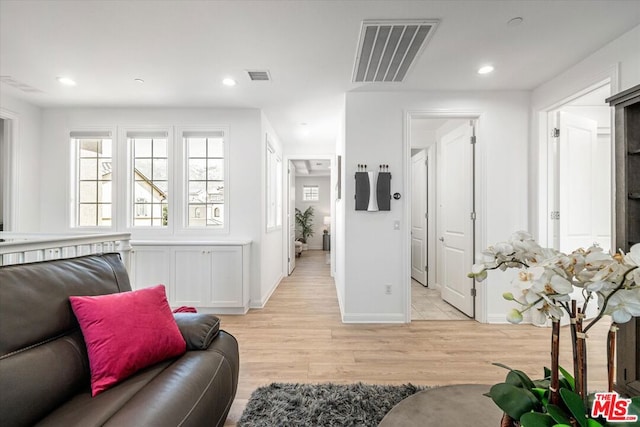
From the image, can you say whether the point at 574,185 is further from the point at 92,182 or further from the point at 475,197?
the point at 92,182

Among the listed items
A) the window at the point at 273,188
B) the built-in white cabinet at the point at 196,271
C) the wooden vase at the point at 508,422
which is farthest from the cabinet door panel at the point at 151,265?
the wooden vase at the point at 508,422

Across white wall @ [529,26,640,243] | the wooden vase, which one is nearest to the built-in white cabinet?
the wooden vase

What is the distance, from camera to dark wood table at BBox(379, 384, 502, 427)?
0.93 meters

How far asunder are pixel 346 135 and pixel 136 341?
8.94 ft

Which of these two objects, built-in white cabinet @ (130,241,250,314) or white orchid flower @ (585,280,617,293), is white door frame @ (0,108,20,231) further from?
white orchid flower @ (585,280,617,293)

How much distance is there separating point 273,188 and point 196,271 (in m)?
1.96

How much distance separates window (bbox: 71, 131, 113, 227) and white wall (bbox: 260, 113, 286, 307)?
204 centimetres

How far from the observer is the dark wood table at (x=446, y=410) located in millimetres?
934

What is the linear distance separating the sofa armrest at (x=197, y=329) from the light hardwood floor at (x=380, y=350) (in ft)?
1.75

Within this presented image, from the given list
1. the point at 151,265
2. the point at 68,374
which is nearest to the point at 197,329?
the point at 68,374

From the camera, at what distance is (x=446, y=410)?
1.00 m

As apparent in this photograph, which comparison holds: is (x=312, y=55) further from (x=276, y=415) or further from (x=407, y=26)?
(x=276, y=415)

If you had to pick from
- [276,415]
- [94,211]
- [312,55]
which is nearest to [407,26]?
[312,55]

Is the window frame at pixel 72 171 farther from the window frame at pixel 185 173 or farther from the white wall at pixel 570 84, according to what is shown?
the white wall at pixel 570 84
